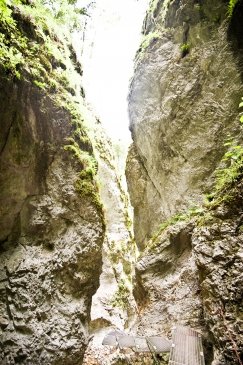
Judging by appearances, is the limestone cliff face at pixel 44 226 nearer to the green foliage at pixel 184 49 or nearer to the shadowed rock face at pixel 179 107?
the shadowed rock face at pixel 179 107

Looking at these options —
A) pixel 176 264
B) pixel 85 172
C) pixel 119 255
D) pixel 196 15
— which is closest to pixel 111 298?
pixel 119 255

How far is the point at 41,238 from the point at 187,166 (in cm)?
548

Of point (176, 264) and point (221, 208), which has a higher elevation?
point (221, 208)

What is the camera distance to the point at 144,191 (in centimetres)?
1185

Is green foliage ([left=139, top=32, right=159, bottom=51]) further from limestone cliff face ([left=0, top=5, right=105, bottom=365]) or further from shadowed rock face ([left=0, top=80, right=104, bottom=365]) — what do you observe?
shadowed rock face ([left=0, top=80, right=104, bottom=365])

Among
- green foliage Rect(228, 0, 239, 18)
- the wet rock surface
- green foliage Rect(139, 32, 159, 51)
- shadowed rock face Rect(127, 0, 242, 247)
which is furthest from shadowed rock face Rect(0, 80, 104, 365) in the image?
green foliage Rect(139, 32, 159, 51)

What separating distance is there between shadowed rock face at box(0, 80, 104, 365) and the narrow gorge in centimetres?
2

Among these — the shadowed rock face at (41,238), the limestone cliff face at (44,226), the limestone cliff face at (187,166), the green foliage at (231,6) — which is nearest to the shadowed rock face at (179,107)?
the limestone cliff face at (187,166)

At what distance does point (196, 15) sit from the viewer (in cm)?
1016

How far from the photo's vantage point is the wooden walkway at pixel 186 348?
4.02m

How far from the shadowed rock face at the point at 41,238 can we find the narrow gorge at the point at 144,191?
0.9 inches

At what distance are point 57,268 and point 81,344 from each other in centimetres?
167

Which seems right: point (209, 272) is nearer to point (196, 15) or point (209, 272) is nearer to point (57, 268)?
point (57, 268)

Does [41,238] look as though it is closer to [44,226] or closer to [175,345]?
[44,226]
